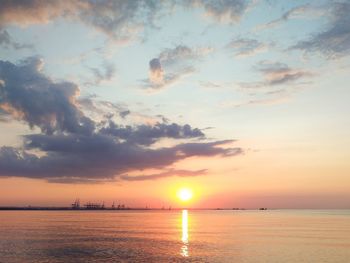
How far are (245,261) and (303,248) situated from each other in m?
23.0

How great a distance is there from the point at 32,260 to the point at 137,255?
18299 millimetres

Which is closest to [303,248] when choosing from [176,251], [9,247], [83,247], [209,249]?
[209,249]

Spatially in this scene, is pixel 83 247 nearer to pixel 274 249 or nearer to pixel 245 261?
pixel 245 261

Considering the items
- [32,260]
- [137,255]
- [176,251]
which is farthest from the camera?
[176,251]

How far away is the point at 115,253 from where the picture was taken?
72062mm

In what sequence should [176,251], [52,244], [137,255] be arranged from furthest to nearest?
[52,244], [176,251], [137,255]

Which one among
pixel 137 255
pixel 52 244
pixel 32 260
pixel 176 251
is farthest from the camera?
pixel 52 244

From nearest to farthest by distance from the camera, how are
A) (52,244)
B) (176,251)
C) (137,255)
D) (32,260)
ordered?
(32,260) → (137,255) → (176,251) → (52,244)

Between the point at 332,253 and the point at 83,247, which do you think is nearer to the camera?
the point at 332,253

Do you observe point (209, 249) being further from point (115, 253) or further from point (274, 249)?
point (115, 253)

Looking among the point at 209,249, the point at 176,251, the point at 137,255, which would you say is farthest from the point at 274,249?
the point at 137,255

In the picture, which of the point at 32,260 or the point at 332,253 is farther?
the point at 332,253

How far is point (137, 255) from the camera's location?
70250 mm

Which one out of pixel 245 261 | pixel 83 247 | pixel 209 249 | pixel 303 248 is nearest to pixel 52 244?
pixel 83 247
